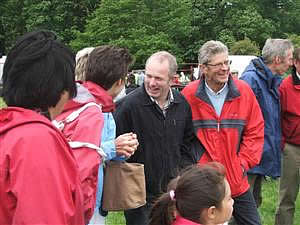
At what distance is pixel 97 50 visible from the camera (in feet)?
11.8

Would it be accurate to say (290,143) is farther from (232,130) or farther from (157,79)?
(157,79)

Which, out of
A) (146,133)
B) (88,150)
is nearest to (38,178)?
(88,150)

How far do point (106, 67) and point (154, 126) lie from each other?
1037mm

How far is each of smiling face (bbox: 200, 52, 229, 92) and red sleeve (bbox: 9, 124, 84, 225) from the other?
2.95 m

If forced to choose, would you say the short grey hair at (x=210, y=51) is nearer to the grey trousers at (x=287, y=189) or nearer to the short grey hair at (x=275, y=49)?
the short grey hair at (x=275, y=49)

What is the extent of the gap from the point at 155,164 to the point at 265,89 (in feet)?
5.29

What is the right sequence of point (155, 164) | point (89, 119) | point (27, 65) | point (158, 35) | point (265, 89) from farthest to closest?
point (158, 35) < point (265, 89) < point (155, 164) < point (89, 119) < point (27, 65)

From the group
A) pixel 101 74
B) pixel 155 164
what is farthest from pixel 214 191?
pixel 155 164

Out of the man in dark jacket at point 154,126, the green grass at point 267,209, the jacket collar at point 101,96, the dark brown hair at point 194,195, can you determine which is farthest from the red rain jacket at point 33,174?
the green grass at point 267,209

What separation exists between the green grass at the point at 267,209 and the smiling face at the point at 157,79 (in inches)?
106

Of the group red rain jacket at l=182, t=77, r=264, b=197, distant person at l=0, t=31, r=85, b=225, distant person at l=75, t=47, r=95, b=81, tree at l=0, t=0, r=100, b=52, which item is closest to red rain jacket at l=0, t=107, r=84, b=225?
distant person at l=0, t=31, r=85, b=225

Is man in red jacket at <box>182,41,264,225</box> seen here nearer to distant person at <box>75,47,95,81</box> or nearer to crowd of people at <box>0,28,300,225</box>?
crowd of people at <box>0,28,300,225</box>

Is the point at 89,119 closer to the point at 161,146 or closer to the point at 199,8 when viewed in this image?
the point at 161,146

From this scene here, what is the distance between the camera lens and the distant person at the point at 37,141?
5.87 feet
